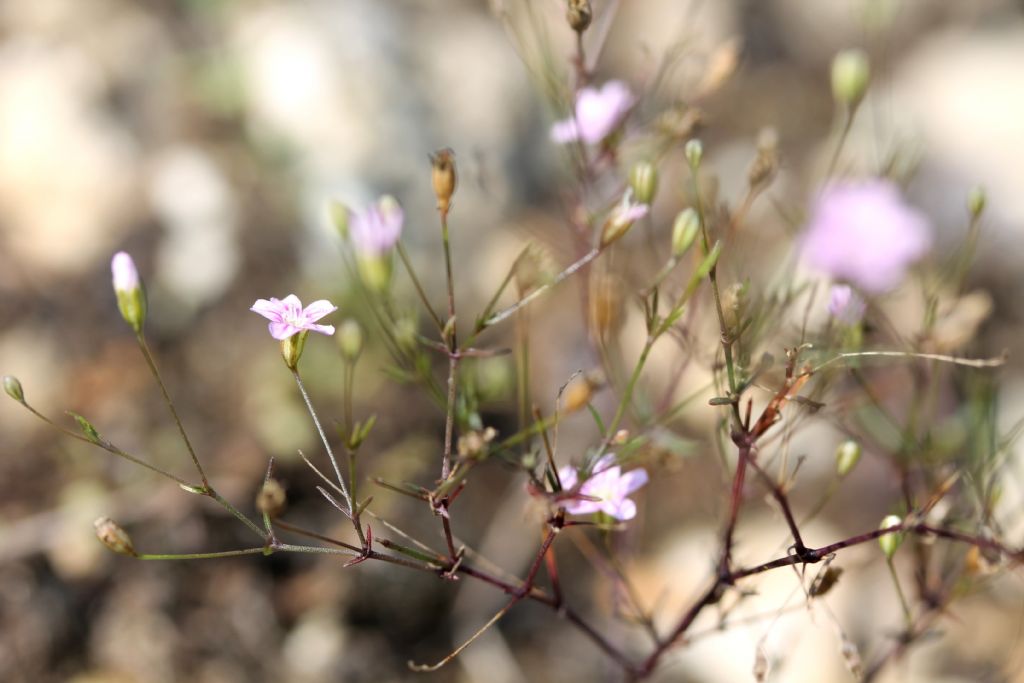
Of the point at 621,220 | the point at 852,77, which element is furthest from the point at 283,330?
the point at 852,77

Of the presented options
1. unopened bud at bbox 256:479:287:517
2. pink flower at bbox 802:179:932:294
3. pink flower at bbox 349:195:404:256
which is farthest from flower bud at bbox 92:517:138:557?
pink flower at bbox 802:179:932:294

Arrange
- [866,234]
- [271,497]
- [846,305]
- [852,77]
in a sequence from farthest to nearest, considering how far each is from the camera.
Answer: [866,234] → [852,77] → [846,305] → [271,497]

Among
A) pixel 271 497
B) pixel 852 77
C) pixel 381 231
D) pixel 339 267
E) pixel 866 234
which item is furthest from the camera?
pixel 339 267

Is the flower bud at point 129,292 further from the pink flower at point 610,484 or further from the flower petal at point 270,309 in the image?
the pink flower at point 610,484

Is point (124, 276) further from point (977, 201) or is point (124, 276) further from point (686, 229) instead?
→ point (977, 201)

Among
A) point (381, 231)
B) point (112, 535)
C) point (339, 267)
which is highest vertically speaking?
point (339, 267)

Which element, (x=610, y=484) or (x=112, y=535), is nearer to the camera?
(x=112, y=535)

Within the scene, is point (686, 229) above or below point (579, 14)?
below

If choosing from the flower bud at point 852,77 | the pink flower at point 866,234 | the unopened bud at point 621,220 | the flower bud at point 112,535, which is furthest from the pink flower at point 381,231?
the pink flower at point 866,234
